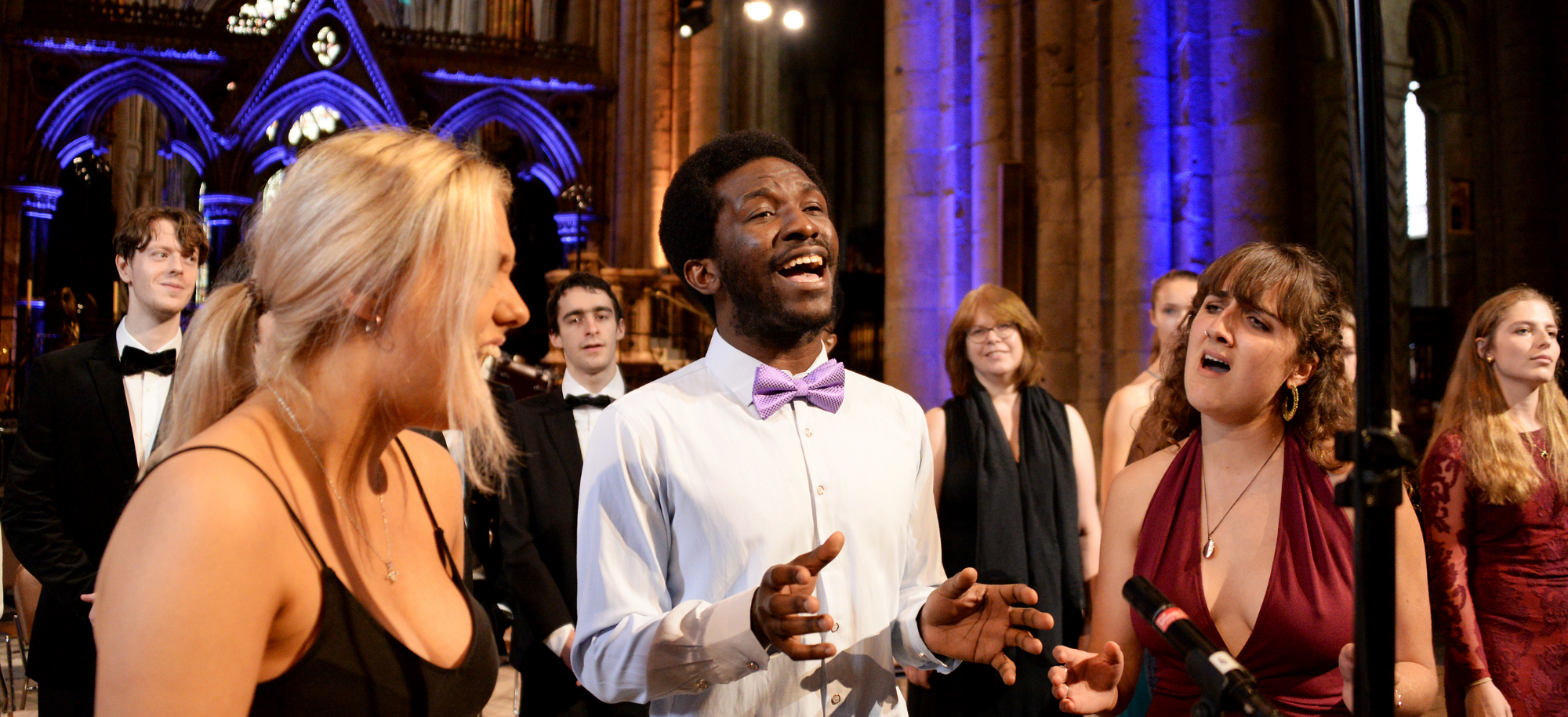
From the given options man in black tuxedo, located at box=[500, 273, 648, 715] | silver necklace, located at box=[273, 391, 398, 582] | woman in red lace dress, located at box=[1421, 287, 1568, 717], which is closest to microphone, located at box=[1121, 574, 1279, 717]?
silver necklace, located at box=[273, 391, 398, 582]

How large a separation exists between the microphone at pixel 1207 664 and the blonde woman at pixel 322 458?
0.83 meters

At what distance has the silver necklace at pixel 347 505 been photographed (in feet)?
4.13

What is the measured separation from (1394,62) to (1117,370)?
17.8 ft

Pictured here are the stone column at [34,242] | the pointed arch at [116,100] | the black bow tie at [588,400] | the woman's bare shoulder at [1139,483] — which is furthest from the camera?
the pointed arch at [116,100]

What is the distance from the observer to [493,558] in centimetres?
349

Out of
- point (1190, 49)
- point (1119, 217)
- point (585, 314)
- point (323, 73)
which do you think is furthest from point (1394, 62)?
point (323, 73)

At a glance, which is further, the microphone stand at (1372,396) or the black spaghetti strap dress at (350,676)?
the black spaghetti strap dress at (350,676)

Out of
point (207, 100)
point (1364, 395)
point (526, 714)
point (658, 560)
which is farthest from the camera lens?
point (207, 100)

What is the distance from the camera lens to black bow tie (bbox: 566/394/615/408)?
341cm

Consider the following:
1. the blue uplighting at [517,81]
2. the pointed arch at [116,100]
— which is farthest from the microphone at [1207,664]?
the pointed arch at [116,100]

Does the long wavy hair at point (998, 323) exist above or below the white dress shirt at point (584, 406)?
above

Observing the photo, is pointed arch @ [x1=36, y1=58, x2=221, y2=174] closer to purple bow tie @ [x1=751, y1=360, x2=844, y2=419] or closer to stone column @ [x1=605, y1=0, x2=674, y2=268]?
stone column @ [x1=605, y1=0, x2=674, y2=268]

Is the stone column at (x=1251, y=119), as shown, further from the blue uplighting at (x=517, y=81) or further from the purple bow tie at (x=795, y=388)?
the blue uplighting at (x=517, y=81)

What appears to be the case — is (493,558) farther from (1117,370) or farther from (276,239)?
(1117,370)
